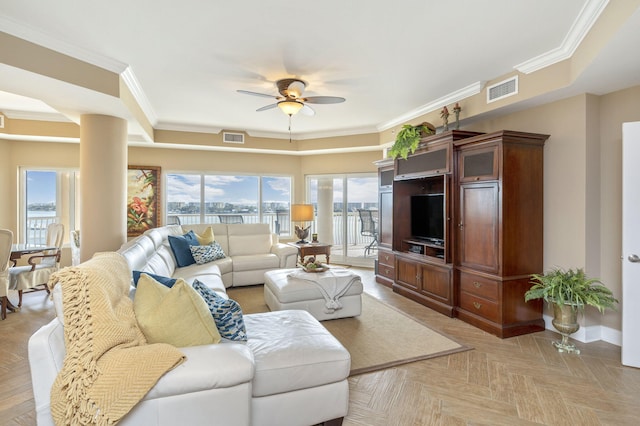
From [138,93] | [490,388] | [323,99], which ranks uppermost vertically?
[138,93]

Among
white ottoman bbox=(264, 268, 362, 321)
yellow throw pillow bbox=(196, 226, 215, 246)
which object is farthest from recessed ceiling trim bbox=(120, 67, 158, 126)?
white ottoman bbox=(264, 268, 362, 321)

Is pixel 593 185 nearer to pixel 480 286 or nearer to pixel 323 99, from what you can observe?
pixel 480 286

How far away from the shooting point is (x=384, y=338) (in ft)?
10.4

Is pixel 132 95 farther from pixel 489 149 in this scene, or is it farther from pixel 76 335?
pixel 489 149

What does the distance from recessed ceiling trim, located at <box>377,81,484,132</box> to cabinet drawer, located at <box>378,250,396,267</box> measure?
221 cm

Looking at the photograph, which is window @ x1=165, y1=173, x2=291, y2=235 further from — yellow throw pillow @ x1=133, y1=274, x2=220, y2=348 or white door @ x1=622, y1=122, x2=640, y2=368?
white door @ x1=622, y1=122, x2=640, y2=368

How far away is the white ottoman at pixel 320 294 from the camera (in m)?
3.54

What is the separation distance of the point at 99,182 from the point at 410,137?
3.97 meters

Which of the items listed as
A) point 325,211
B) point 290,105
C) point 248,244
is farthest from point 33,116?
point 325,211

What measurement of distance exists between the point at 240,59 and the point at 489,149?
2695mm

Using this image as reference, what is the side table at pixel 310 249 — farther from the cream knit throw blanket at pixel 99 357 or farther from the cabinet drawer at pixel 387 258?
the cream knit throw blanket at pixel 99 357

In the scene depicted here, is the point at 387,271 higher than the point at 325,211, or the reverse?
the point at 325,211

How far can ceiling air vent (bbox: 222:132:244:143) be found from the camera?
251 inches

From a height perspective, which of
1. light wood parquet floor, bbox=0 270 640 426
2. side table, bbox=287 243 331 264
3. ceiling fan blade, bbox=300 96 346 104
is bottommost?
light wood parquet floor, bbox=0 270 640 426
